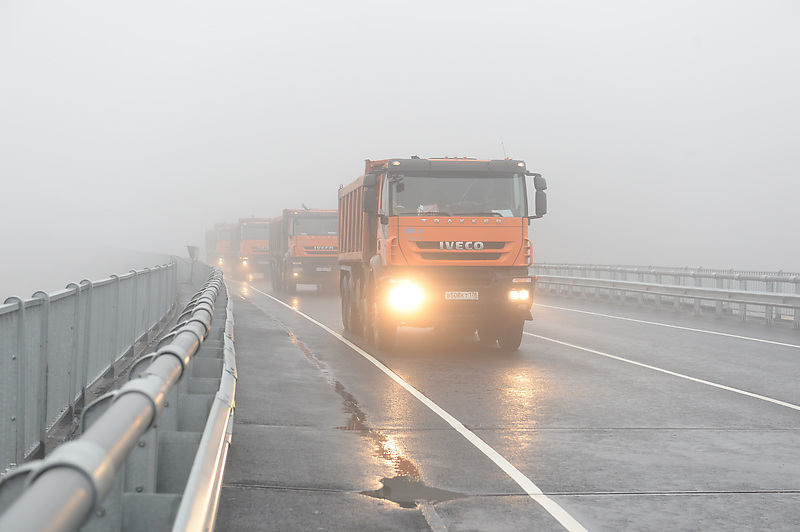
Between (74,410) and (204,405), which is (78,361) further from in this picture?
(204,405)

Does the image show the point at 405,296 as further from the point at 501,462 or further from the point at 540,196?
the point at 501,462

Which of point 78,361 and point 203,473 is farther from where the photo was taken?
point 78,361

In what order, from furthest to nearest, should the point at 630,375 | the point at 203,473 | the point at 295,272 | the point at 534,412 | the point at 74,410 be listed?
the point at 295,272 → the point at 630,375 → the point at 534,412 → the point at 74,410 → the point at 203,473

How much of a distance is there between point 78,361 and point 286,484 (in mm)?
3480

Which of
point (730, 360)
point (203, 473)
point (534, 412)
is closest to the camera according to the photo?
point (203, 473)

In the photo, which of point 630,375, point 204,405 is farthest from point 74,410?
point 630,375

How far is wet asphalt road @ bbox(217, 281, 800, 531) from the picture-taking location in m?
6.04

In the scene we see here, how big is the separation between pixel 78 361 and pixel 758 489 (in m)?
6.14

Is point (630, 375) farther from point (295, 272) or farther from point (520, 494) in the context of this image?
point (295, 272)

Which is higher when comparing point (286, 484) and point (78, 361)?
point (78, 361)

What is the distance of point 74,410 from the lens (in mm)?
9102

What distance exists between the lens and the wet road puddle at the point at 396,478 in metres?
6.36

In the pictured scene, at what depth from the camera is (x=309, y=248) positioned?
3584cm

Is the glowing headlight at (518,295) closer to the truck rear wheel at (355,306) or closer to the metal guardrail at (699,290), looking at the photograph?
the truck rear wheel at (355,306)
